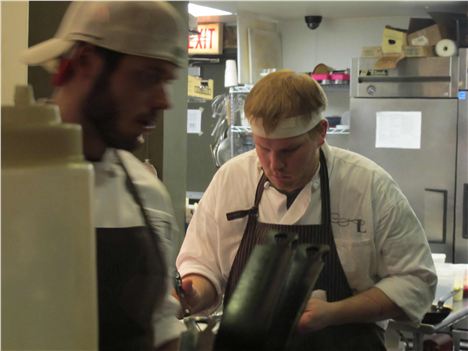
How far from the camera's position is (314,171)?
2.37 ft

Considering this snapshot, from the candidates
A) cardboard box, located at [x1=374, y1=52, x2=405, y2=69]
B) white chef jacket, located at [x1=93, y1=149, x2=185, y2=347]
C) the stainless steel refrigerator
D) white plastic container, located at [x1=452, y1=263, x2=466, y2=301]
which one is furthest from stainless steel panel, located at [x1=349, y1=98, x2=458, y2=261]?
white chef jacket, located at [x1=93, y1=149, x2=185, y2=347]

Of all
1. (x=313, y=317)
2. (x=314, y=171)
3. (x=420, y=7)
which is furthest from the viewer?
(x=420, y=7)

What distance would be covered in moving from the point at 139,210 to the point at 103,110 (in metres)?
0.05

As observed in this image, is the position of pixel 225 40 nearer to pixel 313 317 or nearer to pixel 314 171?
pixel 314 171

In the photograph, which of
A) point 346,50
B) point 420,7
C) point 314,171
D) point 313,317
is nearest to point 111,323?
point 313,317

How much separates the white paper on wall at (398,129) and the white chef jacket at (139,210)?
212 cm

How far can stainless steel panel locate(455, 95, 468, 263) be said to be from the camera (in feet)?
7.41

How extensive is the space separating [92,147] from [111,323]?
0.24 ft

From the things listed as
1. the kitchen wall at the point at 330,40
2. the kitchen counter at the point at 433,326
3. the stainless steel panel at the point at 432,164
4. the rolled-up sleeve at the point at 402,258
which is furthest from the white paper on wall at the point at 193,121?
the kitchen wall at the point at 330,40

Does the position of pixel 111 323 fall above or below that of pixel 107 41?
below

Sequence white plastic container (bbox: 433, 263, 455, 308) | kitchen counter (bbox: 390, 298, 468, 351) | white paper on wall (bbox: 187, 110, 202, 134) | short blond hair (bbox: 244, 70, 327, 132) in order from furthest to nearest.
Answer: white plastic container (bbox: 433, 263, 455, 308)
kitchen counter (bbox: 390, 298, 468, 351)
short blond hair (bbox: 244, 70, 327, 132)
white paper on wall (bbox: 187, 110, 202, 134)

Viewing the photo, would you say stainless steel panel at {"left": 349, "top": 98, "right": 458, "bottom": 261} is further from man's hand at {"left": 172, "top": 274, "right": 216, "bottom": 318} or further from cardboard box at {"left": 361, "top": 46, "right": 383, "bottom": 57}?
man's hand at {"left": 172, "top": 274, "right": 216, "bottom": 318}

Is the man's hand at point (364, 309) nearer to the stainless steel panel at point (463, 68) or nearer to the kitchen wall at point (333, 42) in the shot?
the stainless steel panel at point (463, 68)

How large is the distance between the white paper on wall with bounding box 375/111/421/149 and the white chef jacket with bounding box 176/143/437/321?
1.57 m
